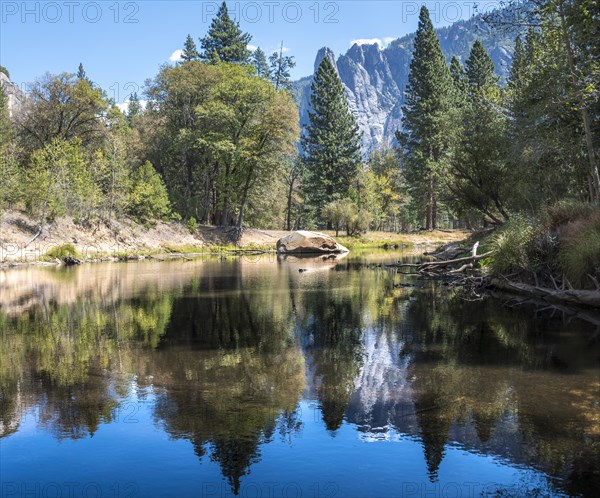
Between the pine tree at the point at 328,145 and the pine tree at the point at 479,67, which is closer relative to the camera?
the pine tree at the point at 328,145

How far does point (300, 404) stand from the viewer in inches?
300

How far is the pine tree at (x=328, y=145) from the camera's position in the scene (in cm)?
6756

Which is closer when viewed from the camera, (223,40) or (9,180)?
(9,180)

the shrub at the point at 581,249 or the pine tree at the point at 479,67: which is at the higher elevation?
the pine tree at the point at 479,67

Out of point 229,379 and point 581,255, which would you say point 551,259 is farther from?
point 229,379

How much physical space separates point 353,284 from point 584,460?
16991mm

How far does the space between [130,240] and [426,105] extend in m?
36.7

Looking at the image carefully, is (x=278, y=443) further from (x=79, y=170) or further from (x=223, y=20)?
(x=223, y=20)

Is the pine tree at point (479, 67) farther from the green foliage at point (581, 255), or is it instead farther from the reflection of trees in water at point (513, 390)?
the reflection of trees in water at point (513, 390)

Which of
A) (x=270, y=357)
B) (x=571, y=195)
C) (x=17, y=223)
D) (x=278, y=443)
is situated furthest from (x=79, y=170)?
(x=278, y=443)

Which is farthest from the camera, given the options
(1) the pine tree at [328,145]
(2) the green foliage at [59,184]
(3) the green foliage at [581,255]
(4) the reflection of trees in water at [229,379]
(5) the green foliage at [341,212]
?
(1) the pine tree at [328,145]

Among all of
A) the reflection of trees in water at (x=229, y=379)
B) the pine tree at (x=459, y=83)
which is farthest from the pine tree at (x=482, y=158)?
the pine tree at (x=459, y=83)

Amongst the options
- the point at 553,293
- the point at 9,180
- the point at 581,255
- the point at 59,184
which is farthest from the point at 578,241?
the point at 59,184

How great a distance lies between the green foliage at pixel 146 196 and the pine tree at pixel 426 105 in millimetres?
29567
